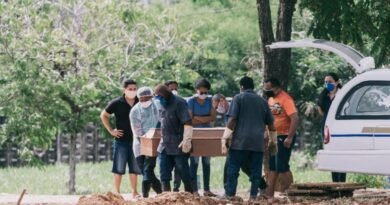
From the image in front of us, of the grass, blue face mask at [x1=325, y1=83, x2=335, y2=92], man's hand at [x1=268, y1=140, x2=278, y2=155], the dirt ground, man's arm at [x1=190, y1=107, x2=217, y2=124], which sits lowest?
the grass

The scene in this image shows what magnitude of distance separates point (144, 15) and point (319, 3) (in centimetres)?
923

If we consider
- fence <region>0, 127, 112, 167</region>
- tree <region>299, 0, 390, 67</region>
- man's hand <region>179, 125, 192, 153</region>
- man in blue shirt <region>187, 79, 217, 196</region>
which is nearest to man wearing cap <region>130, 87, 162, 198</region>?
man's hand <region>179, 125, 192, 153</region>

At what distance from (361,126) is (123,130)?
386 centimetres

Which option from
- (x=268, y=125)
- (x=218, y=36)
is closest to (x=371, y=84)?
(x=268, y=125)

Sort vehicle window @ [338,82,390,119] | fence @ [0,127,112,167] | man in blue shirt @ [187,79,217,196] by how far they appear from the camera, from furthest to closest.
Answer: fence @ [0,127,112,167] → man in blue shirt @ [187,79,217,196] → vehicle window @ [338,82,390,119]

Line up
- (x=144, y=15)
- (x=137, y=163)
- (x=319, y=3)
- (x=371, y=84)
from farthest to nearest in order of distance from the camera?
1. (x=144, y=15)
2. (x=319, y=3)
3. (x=137, y=163)
4. (x=371, y=84)

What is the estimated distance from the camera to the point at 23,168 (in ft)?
134

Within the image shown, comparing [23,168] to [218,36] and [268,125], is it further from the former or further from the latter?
[268,125]

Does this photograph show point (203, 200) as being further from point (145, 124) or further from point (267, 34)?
point (267, 34)

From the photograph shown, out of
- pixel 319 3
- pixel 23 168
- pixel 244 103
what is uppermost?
pixel 319 3

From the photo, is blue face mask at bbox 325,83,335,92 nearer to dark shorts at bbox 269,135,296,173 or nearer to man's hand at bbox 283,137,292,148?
dark shorts at bbox 269,135,296,173

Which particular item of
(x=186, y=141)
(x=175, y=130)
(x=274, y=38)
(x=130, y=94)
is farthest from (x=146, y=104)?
(x=274, y=38)

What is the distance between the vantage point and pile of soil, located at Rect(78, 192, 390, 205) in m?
17.0

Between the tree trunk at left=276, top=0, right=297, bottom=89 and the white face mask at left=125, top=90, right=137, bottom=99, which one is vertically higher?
the tree trunk at left=276, top=0, right=297, bottom=89
